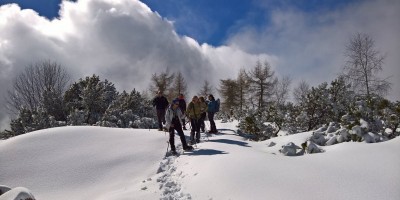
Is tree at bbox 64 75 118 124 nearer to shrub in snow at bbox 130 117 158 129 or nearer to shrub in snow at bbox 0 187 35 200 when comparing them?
shrub in snow at bbox 130 117 158 129

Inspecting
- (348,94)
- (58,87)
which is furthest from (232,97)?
(348,94)

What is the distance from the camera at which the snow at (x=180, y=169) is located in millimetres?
5414

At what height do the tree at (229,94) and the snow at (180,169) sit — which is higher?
the tree at (229,94)

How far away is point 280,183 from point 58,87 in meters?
38.2

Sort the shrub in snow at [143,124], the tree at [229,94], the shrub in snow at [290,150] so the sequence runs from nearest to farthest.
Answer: the shrub in snow at [290,150] → the shrub in snow at [143,124] → the tree at [229,94]

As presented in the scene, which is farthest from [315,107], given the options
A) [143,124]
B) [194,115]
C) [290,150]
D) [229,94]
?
[229,94]

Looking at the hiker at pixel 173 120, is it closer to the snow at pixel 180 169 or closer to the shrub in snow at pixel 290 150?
the snow at pixel 180 169

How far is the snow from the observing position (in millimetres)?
5414

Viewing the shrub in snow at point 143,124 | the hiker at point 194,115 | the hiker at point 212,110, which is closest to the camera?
the hiker at point 194,115

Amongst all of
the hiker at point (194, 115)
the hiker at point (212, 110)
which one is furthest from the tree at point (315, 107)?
the hiker at point (194, 115)

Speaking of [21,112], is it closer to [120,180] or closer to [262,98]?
[120,180]

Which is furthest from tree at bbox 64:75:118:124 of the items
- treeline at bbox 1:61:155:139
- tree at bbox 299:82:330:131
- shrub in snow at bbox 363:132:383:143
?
shrub in snow at bbox 363:132:383:143

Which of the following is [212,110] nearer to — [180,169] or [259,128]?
→ [259,128]

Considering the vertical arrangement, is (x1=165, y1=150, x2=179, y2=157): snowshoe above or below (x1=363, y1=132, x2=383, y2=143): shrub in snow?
below
